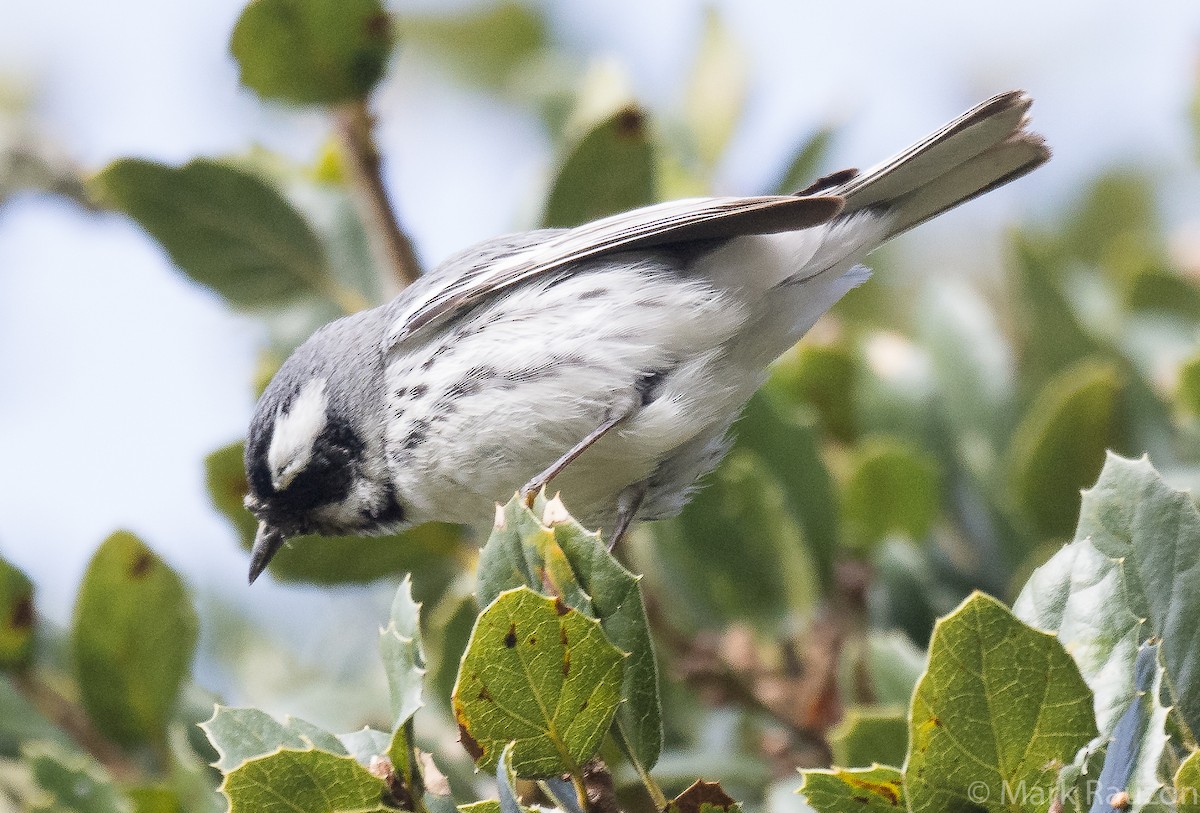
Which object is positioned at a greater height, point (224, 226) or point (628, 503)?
point (224, 226)

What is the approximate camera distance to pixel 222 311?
325 centimetres

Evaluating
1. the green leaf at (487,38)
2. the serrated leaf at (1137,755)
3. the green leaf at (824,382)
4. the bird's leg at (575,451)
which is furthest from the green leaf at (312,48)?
the green leaf at (487,38)

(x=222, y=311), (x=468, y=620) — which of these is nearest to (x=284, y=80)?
(x=222, y=311)

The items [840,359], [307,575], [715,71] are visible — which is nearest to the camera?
[307,575]

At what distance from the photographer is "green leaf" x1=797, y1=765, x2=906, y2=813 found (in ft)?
5.17

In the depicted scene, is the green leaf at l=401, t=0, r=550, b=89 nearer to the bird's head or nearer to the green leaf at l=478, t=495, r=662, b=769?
the bird's head

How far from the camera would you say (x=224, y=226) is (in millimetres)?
3062

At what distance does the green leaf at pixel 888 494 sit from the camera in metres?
2.95

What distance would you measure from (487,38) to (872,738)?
176 inches

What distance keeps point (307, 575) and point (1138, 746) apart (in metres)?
2.15

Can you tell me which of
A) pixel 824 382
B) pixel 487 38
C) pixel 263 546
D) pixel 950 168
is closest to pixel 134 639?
pixel 263 546

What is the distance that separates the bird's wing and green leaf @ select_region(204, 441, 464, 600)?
0.52m

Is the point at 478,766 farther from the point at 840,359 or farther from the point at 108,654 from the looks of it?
the point at 840,359

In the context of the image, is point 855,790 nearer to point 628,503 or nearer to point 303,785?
point 303,785
